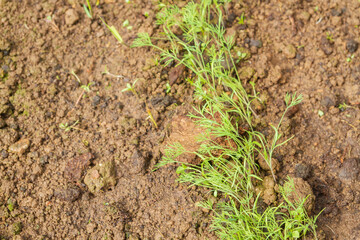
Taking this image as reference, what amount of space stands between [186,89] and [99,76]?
0.78 m

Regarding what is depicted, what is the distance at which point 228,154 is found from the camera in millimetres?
2506

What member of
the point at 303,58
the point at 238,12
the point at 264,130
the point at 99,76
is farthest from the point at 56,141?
the point at 303,58

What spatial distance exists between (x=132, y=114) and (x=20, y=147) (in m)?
0.92

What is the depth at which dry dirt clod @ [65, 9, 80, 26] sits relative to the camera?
3172 mm

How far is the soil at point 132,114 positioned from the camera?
8.56 feet

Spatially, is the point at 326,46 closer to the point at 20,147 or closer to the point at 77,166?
the point at 77,166

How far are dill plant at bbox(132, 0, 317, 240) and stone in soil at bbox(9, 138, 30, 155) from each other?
3.59ft

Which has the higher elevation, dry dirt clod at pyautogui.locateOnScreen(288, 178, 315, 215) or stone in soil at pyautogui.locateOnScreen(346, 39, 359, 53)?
stone in soil at pyautogui.locateOnScreen(346, 39, 359, 53)

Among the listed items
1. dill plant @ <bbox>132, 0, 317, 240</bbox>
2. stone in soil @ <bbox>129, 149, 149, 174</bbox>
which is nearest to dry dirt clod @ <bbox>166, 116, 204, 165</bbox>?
dill plant @ <bbox>132, 0, 317, 240</bbox>

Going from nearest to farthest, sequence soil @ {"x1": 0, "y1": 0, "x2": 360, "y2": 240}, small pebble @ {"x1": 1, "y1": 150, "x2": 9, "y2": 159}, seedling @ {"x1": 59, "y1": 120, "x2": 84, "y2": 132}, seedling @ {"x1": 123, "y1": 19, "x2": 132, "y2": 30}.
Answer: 1. soil @ {"x1": 0, "y1": 0, "x2": 360, "y2": 240}
2. small pebble @ {"x1": 1, "y1": 150, "x2": 9, "y2": 159}
3. seedling @ {"x1": 59, "y1": 120, "x2": 84, "y2": 132}
4. seedling @ {"x1": 123, "y1": 19, "x2": 132, "y2": 30}

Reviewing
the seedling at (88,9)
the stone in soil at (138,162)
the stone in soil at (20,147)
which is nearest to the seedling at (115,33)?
the seedling at (88,9)

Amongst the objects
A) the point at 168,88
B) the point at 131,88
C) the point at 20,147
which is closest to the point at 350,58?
the point at 168,88

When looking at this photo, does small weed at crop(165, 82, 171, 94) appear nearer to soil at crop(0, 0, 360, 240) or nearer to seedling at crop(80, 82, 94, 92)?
soil at crop(0, 0, 360, 240)

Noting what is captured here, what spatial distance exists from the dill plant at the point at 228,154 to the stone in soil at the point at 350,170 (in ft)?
1.44
